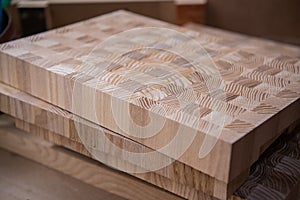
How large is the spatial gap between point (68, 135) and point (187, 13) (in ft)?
1.47

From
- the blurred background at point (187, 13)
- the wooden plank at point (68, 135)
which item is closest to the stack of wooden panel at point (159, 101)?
the wooden plank at point (68, 135)

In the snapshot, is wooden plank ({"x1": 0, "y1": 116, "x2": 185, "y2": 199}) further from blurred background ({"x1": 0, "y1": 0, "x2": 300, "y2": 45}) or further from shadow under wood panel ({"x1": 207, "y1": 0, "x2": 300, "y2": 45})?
shadow under wood panel ({"x1": 207, "y1": 0, "x2": 300, "y2": 45})

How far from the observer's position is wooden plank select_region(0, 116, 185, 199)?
21.9 inches

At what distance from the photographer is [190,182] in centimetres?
48

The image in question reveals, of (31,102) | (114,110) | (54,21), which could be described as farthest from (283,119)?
(54,21)

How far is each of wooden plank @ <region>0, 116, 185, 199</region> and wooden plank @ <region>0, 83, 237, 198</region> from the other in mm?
22

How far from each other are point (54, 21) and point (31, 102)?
0.36 meters

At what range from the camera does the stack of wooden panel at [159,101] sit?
1.50 feet

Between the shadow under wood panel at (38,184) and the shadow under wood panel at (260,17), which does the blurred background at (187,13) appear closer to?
the shadow under wood panel at (260,17)

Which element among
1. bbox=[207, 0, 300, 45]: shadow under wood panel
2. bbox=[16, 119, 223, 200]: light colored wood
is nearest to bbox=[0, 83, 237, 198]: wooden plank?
bbox=[16, 119, 223, 200]: light colored wood

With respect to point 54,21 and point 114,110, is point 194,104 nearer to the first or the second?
point 114,110

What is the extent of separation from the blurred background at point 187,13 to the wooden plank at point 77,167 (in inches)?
10.3

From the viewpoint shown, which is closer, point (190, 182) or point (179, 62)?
point (190, 182)

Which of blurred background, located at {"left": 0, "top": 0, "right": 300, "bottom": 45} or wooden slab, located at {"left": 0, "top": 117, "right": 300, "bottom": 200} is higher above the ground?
blurred background, located at {"left": 0, "top": 0, "right": 300, "bottom": 45}
